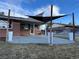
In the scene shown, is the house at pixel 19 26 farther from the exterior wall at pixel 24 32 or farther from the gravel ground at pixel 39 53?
the gravel ground at pixel 39 53

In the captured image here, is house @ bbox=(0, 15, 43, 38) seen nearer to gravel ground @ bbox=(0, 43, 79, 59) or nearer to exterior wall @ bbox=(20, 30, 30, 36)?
exterior wall @ bbox=(20, 30, 30, 36)

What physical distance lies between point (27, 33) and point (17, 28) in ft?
13.1

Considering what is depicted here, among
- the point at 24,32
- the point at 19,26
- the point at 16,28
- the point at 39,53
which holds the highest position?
the point at 19,26

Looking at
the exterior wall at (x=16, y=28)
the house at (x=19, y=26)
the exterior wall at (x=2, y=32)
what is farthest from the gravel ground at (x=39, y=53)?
the exterior wall at (x=16, y=28)

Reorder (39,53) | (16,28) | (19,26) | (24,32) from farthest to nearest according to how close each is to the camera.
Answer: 1. (24,32)
2. (19,26)
3. (16,28)
4. (39,53)

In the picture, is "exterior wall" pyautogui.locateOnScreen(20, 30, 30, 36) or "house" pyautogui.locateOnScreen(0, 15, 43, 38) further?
"exterior wall" pyautogui.locateOnScreen(20, 30, 30, 36)

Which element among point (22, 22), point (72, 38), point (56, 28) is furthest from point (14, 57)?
point (56, 28)

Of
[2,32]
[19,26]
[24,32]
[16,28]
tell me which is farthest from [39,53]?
[24,32]

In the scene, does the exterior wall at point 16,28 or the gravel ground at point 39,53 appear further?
the exterior wall at point 16,28

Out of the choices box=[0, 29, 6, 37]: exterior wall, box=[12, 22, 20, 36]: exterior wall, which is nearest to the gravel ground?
box=[0, 29, 6, 37]: exterior wall

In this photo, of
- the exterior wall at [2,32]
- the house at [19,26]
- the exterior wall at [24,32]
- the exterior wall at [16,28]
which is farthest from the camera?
the exterior wall at [24,32]

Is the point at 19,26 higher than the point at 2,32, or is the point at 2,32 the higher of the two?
the point at 19,26

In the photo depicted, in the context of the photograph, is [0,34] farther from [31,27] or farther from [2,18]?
[31,27]

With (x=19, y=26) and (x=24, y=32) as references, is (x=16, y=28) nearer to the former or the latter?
(x=19, y=26)
